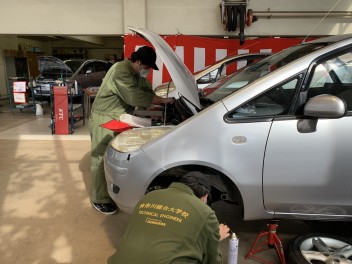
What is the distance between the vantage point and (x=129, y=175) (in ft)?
8.20

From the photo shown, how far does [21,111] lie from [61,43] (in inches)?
469

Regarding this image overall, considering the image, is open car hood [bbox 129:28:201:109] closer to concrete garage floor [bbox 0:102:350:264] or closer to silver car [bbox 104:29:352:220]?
silver car [bbox 104:29:352:220]

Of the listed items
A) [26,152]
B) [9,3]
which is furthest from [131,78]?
[9,3]

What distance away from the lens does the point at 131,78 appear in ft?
10.6

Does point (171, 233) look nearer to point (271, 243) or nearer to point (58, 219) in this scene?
point (271, 243)

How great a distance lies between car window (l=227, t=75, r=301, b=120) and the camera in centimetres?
235

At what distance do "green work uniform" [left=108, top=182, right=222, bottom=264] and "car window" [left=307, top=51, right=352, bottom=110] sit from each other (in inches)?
55.6

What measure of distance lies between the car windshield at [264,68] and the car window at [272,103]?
0.26 meters

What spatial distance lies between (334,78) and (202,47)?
A: 5434 millimetres

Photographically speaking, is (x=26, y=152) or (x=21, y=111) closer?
(x=26, y=152)

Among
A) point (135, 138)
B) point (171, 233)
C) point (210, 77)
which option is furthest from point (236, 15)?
point (171, 233)

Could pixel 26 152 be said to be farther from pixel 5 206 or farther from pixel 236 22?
pixel 236 22

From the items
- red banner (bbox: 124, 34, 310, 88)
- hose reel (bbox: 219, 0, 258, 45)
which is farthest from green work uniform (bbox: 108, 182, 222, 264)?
hose reel (bbox: 219, 0, 258, 45)

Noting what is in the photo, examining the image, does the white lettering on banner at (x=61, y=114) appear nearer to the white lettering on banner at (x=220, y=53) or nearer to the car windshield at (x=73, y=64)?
the white lettering on banner at (x=220, y=53)
